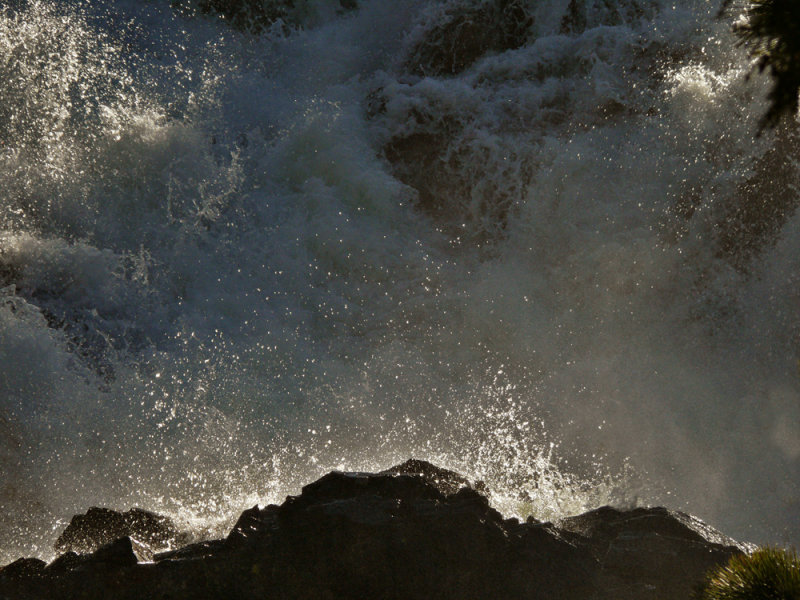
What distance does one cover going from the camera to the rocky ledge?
4.09 meters

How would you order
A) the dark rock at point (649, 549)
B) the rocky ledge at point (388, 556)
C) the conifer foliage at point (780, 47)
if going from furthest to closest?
the dark rock at point (649, 549) → the rocky ledge at point (388, 556) → the conifer foliage at point (780, 47)

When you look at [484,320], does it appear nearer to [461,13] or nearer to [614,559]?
[614,559]

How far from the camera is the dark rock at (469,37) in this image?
9.88 m

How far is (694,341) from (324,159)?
14.5 feet

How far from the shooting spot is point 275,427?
6.31 m

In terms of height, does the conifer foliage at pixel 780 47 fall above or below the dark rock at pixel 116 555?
above

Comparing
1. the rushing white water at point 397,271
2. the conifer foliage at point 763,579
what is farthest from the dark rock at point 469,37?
the conifer foliage at point 763,579

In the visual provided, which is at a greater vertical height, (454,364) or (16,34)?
(16,34)

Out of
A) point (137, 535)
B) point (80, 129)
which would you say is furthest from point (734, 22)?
point (137, 535)

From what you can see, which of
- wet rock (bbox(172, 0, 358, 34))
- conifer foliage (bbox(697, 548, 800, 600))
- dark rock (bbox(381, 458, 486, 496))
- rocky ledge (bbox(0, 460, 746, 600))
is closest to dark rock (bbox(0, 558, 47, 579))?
rocky ledge (bbox(0, 460, 746, 600))

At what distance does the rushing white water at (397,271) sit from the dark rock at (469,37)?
0.10 metres

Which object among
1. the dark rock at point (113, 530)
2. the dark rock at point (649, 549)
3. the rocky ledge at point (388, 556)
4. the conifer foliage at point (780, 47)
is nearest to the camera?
the conifer foliage at point (780, 47)

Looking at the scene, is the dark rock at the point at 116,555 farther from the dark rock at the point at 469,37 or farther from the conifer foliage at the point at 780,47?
the dark rock at the point at 469,37

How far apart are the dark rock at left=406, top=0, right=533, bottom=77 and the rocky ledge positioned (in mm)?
6700
